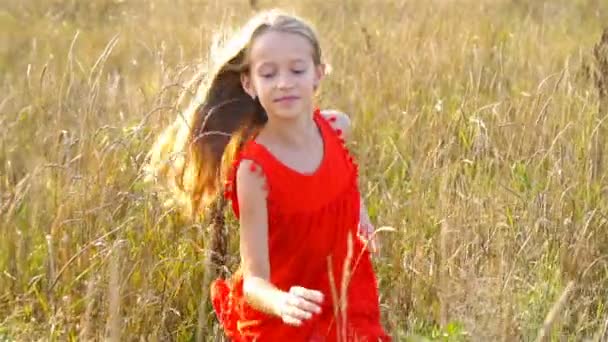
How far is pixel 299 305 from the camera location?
1.92 metres

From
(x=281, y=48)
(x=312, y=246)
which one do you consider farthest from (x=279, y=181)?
(x=281, y=48)

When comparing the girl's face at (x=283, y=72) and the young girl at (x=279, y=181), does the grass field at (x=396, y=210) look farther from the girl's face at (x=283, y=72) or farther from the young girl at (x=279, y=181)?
the girl's face at (x=283, y=72)

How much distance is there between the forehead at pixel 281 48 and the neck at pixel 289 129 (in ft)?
0.41

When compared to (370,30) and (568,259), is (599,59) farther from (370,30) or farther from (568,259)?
→ (370,30)

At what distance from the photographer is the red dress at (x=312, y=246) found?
2404 millimetres

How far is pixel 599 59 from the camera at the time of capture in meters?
3.62

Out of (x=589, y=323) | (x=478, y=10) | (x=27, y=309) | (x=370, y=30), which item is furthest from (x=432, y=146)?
(x=478, y=10)

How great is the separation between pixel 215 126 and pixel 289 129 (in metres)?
0.23

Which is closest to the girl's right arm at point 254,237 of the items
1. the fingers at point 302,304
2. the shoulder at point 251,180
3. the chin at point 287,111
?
the shoulder at point 251,180

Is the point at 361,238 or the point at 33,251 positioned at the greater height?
the point at 361,238

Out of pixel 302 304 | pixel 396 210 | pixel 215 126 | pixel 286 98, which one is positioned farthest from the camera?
pixel 396 210

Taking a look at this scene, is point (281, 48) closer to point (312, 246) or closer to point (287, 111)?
point (287, 111)

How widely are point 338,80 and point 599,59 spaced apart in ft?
3.99

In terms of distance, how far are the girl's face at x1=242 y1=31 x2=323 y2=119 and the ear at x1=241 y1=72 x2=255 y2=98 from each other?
0.06 meters
